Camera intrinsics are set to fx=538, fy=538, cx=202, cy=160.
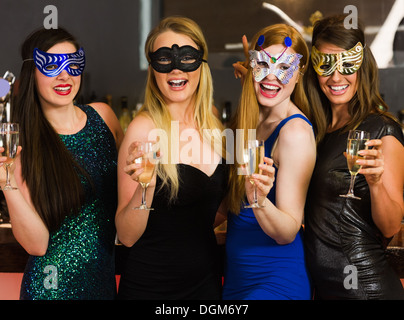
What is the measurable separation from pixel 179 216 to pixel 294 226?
45 cm

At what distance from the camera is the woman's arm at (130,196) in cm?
195

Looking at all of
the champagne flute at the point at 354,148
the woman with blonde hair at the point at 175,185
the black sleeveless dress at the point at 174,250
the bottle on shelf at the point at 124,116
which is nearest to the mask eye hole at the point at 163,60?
the woman with blonde hair at the point at 175,185

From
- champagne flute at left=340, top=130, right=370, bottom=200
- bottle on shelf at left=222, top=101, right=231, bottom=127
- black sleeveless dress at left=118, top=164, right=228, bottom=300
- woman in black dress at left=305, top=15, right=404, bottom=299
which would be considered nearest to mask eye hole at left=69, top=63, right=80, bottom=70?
black sleeveless dress at left=118, top=164, right=228, bottom=300

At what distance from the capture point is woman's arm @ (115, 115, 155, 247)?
1952mm

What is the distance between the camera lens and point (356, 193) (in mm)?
2055

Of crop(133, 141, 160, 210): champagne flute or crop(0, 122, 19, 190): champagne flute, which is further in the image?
crop(0, 122, 19, 190): champagne flute

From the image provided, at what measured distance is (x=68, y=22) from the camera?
459cm

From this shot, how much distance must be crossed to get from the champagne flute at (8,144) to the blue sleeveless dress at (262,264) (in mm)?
867

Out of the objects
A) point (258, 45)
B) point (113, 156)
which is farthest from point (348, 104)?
point (113, 156)

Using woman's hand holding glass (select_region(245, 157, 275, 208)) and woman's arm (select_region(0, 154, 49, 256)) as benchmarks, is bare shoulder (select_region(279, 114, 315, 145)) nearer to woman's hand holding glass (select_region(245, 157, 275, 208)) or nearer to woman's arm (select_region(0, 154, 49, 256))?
woman's hand holding glass (select_region(245, 157, 275, 208))

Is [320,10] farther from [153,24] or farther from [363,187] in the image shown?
[363,187]

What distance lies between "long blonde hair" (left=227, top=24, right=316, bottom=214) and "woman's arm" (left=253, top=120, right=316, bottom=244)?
0.18 meters

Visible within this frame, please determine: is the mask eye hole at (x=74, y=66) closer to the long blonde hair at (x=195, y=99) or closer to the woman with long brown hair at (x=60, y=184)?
the woman with long brown hair at (x=60, y=184)

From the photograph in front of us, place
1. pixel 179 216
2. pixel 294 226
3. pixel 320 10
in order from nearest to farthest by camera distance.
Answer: pixel 294 226 → pixel 179 216 → pixel 320 10
